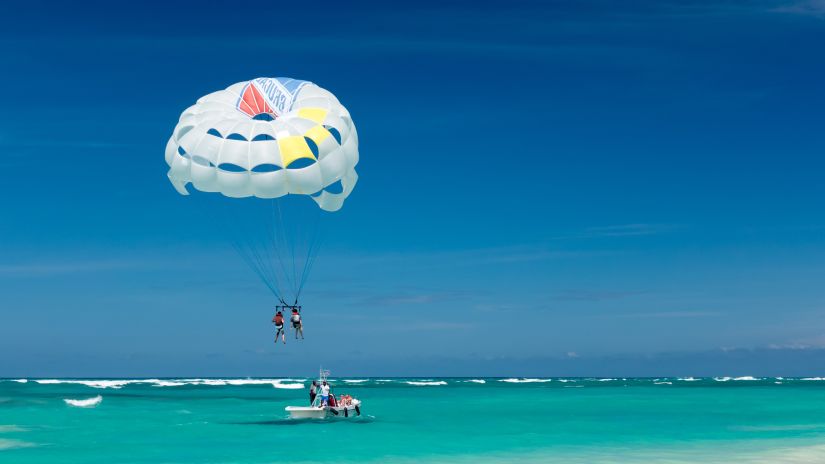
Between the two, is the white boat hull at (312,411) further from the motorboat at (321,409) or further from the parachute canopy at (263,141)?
the parachute canopy at (263,141)

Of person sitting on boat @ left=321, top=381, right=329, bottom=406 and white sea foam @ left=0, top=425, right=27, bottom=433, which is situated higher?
person sitting on boat @ left=321, top=381, right=329, bottom=406

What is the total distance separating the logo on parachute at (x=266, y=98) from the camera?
914 inches

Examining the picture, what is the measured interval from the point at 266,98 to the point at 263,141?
5.41 feet

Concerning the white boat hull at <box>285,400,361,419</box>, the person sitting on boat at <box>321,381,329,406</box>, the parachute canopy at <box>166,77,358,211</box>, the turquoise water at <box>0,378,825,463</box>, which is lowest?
the turquoise water at <box>0,378,825,463</box>

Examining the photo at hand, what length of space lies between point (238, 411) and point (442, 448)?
20411 millimetres

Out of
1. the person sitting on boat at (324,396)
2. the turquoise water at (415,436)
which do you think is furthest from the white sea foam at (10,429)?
the person sitting on boat at (324,396)

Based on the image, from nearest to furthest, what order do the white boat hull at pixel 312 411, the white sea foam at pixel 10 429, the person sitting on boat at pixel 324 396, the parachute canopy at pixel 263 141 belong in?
1. the parachute canopy at pixel 263 141
2. the white sea foam at pixel 10 429
3. the person sitting on boat at pixel 324 396
4. the white boat hull at pixel 312 411

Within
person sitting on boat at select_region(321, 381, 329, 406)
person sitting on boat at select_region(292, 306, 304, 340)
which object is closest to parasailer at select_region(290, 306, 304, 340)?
person sitting on boat at select_region(292, 306, 304, 340)

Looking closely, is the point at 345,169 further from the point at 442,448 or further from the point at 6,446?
the point at 6,446

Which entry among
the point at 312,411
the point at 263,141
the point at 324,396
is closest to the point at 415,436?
the point at 324,396

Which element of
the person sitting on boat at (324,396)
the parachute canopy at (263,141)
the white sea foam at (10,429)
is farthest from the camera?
the person sitting on boat at (324,396)

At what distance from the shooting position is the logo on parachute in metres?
23.2

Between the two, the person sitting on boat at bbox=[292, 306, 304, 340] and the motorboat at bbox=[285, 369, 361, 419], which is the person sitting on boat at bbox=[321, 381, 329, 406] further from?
the person sitting on boat at bbox=[292, 306, 304, 340]

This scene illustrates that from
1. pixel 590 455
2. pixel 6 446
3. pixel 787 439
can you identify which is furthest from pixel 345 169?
pixel 787 439
